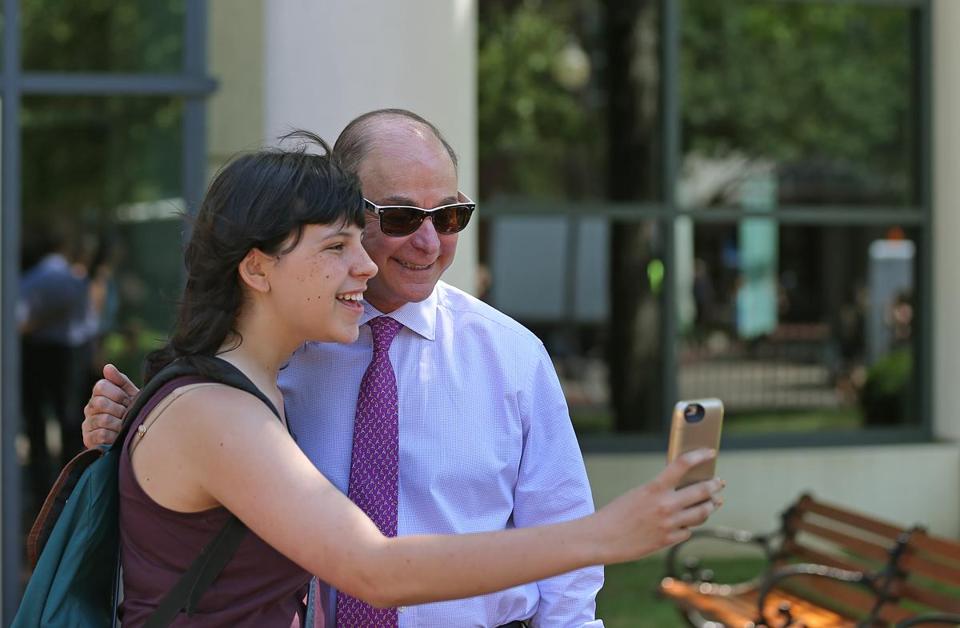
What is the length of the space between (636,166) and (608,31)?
1.19m

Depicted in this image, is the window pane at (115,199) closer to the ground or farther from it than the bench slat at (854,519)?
farther from it

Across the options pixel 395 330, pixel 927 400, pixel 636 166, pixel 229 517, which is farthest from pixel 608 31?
pixel 229 517

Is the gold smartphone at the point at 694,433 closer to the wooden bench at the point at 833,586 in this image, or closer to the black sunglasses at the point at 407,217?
the black sunglasses at the point at 407,217

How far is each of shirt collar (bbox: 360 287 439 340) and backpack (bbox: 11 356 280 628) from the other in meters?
0.55

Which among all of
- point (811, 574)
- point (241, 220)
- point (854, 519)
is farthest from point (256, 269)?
point (854, 519)

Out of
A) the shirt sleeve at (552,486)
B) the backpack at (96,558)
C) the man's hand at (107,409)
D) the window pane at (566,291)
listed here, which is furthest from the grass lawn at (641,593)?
the backpack at (96,558)

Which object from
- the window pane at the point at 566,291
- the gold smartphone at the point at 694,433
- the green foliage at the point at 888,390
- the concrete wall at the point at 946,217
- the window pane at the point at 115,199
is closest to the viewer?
the gold smartphone at the point at 694,433

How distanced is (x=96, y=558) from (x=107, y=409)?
1.16 feet

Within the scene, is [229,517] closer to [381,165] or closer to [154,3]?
[381,165]

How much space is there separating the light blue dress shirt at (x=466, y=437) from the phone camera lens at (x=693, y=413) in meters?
0.75

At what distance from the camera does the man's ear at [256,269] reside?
6.85 feet

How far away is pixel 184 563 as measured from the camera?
2.02 m

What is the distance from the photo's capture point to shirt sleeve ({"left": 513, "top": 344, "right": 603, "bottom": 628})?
98.3 inches

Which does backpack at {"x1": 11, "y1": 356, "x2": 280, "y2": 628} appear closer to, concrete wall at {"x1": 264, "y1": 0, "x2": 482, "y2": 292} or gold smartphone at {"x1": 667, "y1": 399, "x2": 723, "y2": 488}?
gold smartphone at {"x1": 667, "y1": 399, "x2": 723, "y2": 488}
